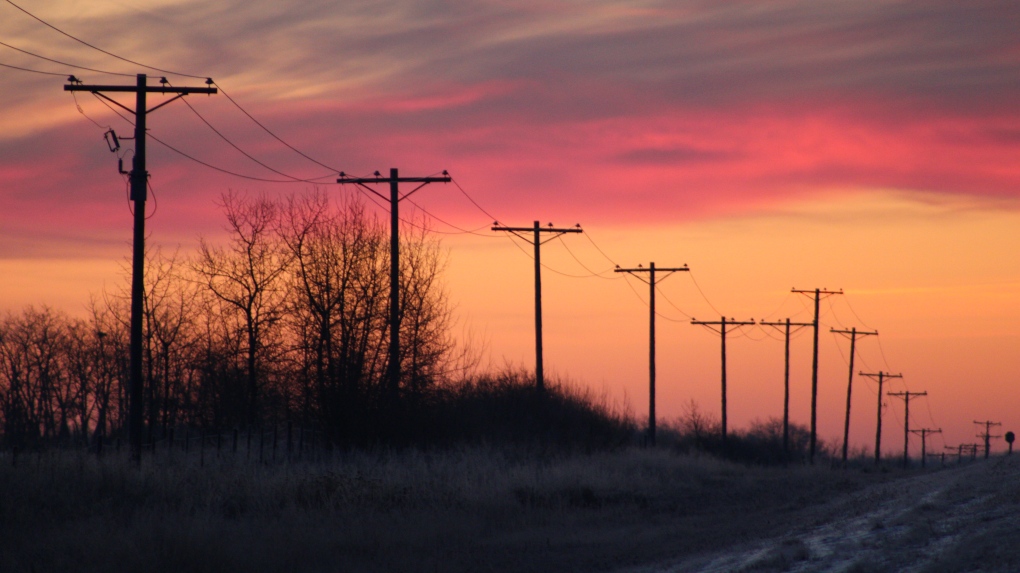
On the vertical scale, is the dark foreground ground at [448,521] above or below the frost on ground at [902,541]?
below

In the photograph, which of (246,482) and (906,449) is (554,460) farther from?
(906,449)

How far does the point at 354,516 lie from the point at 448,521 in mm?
1940

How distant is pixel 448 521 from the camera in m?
19.9

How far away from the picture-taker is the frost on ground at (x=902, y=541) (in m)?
11.6

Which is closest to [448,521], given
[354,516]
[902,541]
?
[354,516]

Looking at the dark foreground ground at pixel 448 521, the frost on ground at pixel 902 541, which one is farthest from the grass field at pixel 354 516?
the frost on ground at pixel 902 541

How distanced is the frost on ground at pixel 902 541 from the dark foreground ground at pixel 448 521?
0.14 feet

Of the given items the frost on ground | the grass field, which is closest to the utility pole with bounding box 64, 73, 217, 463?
the grass field

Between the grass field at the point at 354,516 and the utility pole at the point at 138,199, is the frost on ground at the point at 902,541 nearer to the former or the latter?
the grass field at the point at 354,516

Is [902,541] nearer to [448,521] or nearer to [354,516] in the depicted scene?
[448,521]

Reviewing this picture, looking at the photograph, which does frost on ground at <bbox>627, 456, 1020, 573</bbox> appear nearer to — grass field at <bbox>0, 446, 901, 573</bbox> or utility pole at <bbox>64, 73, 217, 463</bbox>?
grass field at <bbox>0, 446, 901, 573</bbox>

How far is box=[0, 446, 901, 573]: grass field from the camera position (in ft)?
49.5

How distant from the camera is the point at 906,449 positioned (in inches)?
3605

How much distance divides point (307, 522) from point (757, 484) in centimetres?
1889
